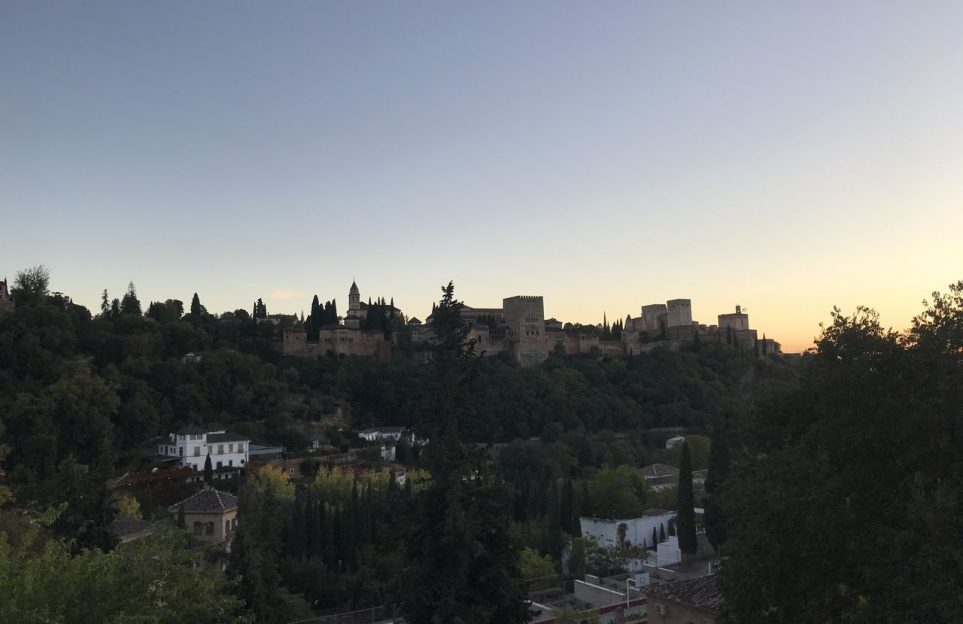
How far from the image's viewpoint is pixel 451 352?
11898mm

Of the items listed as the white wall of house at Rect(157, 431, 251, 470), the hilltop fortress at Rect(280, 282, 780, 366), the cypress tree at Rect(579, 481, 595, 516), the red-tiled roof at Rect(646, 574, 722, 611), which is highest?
the hilltop fortress at Rect(280, 282, 780, 366)

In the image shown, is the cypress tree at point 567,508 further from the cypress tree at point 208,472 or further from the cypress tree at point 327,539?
the cypress tree at point 208,472

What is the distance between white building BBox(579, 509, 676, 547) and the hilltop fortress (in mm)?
36858

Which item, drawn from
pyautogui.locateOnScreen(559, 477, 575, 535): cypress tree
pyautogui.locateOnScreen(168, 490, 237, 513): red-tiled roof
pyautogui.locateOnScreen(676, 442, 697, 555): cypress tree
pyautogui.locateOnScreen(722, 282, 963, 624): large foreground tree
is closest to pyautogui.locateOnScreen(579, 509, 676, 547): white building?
pyautogui.locateOnScreen(559, 477, 575, 535): cypress tree

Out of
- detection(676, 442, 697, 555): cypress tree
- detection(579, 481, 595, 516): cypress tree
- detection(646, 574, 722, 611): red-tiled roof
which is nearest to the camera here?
detection(646, 574, 722, 611): red-tiled roof

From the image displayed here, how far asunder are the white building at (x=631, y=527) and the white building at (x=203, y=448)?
21.3 m

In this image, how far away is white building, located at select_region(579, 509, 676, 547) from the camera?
3644 centimetres

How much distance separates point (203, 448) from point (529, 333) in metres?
52.5

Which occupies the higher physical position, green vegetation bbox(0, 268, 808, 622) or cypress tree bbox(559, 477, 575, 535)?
green vegetation bbox(0, 268, 808, 622)

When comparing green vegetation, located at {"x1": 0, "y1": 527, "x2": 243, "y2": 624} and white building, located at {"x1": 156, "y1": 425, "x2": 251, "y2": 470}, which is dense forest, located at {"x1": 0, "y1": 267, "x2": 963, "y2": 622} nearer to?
green vegetation, located at {"x1": 0, "y1": 527, "x2": 243, "y2": 624}

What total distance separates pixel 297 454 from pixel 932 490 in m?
44.8

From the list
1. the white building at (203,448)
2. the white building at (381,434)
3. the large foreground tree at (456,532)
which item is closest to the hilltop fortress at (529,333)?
the white building at (381,434)

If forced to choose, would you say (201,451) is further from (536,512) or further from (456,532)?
(456,532)

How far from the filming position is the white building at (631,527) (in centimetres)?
3644
